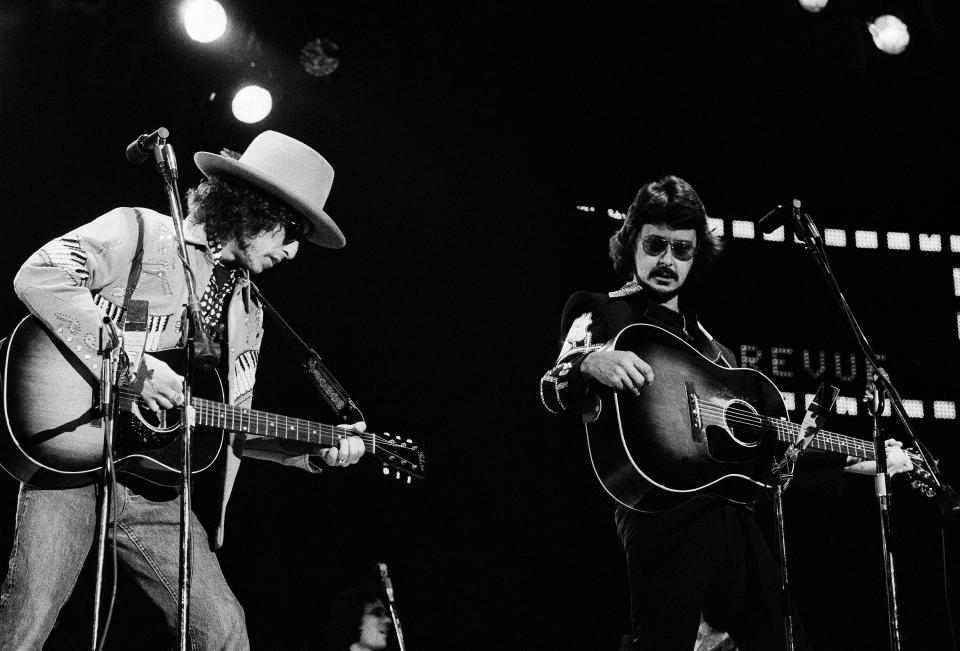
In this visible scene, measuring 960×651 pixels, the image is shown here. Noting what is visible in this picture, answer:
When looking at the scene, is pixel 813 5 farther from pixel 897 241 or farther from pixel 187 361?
pixel 187 361

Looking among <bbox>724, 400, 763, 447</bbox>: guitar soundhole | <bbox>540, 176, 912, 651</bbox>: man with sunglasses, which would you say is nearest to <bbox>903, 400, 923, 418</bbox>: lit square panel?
<bbox>540, 176, 912, 651</bbox>: man with sunglasses

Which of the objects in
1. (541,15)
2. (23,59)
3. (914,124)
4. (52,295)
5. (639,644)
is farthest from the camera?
(914,124)

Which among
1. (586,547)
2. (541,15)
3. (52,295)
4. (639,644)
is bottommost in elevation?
(639,644)

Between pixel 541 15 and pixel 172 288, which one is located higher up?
pixel 541 15

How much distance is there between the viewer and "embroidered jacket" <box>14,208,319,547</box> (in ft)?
10.7

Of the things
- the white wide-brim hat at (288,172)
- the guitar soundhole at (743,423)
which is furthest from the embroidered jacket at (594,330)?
the white wide-brim hat at (288,172)

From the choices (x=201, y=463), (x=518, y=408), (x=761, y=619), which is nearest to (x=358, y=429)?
(x=201, y=463)

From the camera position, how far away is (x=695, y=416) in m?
3.88

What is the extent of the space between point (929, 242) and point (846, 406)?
1.51m

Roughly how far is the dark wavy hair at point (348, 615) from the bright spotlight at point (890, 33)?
16.1ft

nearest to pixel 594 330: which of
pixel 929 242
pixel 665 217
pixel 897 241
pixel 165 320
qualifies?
pixel 665 217

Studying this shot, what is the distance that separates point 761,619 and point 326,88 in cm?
434

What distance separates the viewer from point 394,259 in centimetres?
653

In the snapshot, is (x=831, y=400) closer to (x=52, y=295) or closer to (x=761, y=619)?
(x=761, y=619)
